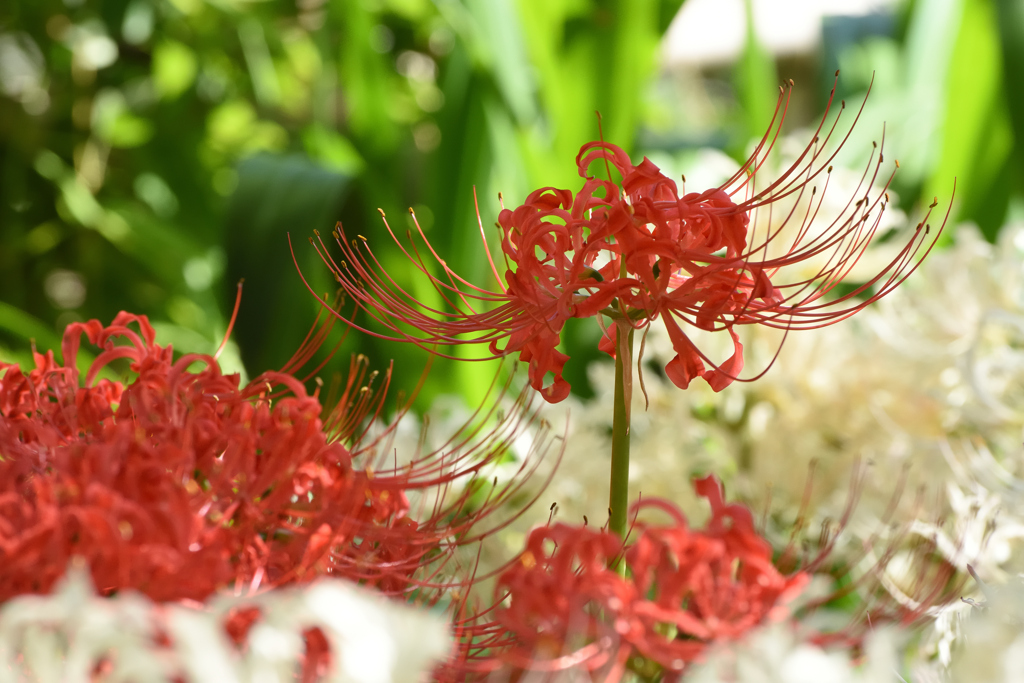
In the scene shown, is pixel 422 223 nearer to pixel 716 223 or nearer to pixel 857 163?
pixel 857 163

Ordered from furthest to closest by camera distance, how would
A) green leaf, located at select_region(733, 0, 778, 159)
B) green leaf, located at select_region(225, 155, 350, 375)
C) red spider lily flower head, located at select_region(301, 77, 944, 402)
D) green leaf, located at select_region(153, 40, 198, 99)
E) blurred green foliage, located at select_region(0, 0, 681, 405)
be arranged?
green leaf, located at select_region(153, 40, 198, 99)
green leaf, located at select_region(733, 0, 778, 159)
blurred green foliage, located at select_region(0, 0, 681, 405)
green leaf, located at select_region(225, 155, 350, 375)
red spider lily flower head, located at select_region(301, 77, 944, 402)

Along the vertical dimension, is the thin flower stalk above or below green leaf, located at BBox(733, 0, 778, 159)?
below

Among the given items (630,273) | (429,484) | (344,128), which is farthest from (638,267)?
(344,128)

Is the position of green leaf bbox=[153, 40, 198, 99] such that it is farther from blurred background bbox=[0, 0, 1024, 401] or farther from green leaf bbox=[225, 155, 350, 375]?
green leaf bbox=[225, 155, 350, 375]

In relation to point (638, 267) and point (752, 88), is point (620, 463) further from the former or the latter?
point (752, 88)

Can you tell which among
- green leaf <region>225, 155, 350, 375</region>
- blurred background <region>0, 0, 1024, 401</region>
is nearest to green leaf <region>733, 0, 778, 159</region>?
blurred background <region>0, 0, 1024, 401</region>

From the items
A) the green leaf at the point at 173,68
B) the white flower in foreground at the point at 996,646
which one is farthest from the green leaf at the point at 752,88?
the green leaf at the point at 173,68
